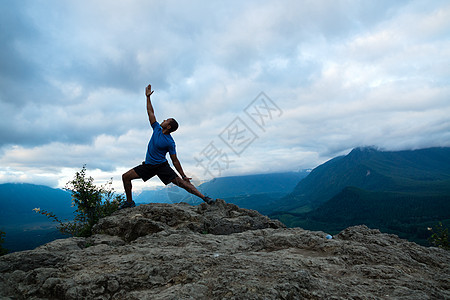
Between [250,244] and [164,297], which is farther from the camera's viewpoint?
[250,244]

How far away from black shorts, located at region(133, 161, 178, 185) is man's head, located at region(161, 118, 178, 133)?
1609 mm

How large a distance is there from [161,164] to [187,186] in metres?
1.57

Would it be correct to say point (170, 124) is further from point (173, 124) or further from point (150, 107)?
point (150, 107)

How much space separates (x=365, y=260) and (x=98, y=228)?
9497mm

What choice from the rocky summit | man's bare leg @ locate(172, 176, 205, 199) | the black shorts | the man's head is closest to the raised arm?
the man's head

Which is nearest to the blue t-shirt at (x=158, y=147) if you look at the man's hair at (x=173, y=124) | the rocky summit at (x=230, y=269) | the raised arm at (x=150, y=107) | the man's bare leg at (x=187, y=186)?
the man's hair at (x=173, y=124)

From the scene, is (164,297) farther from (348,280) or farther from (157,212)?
(157,212)

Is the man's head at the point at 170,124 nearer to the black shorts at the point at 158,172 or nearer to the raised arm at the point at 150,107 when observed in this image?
the raised arm at the point at 150,107

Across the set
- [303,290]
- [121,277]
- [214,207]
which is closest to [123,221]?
[214,207]

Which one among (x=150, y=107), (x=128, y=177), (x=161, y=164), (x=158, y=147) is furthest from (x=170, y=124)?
(x=128, y=177)

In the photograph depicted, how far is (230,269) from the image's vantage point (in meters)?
5.12

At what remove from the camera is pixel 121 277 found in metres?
4.88

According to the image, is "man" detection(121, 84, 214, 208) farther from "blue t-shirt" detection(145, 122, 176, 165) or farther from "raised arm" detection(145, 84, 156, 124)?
"raised arm" detection(145, 84, 156, 124)

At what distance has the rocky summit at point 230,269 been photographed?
4402 mm
